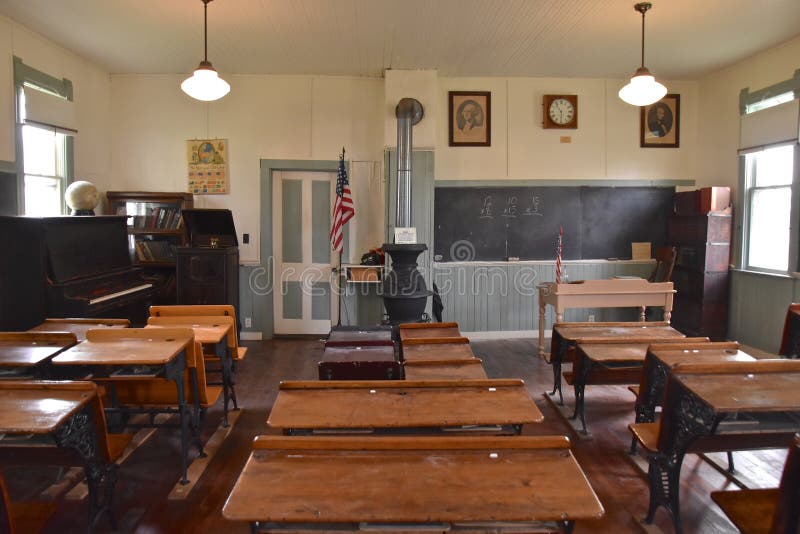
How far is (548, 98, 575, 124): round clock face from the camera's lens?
653 cm

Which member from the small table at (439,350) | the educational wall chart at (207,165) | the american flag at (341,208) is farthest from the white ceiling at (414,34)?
the small table at (439,350)

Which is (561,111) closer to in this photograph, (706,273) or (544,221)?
(544,221)

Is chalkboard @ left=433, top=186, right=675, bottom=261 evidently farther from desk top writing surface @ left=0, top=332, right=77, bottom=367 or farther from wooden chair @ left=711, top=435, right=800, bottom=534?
wooden chair @ left=711, top=435, right=800, bottom=534

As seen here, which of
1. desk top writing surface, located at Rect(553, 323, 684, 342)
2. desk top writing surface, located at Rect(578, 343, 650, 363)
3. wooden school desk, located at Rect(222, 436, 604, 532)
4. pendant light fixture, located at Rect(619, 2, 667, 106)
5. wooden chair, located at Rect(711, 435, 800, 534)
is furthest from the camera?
pendant light fixture, located at Rect(619, 2, 667, 106)

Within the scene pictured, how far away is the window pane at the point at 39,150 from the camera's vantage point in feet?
16.2

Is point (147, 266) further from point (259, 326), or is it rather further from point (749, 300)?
point (749, 300)

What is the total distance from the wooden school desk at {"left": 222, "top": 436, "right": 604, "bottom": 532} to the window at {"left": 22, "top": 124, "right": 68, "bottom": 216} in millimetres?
4657

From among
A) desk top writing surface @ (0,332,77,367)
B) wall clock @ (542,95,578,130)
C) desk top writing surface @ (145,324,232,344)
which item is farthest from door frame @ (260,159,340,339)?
desk top writing surface @ (0,332,77,367)

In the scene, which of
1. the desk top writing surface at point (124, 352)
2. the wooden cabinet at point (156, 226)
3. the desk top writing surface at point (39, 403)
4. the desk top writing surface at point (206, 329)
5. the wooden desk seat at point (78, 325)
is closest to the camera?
the desk top writing surface at point (39, 403)

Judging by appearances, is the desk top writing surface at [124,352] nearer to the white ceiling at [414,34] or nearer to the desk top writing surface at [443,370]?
the desk top writing surface at [443,370]

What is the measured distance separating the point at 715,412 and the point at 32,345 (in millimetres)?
3307

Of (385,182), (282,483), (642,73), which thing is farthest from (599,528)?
(385,182)

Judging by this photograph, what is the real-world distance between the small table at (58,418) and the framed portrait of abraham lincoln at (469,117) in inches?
204

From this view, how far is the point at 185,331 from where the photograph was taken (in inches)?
116
